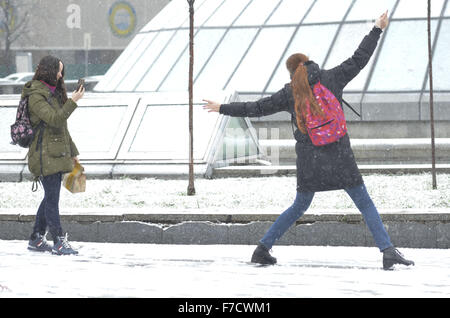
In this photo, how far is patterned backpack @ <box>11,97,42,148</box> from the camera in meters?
8.65

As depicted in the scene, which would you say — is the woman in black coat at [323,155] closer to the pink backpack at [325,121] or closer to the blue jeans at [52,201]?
the pink backpack at [325,121]

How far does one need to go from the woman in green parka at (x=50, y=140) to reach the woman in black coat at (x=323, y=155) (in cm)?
181

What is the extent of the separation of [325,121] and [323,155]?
0.27 metres

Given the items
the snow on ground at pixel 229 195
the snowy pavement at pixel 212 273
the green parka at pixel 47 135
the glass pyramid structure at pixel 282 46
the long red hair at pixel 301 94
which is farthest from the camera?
the glass pyramid structure at pixel 282 46

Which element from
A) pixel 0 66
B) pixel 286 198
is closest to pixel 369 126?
pixel 286 198

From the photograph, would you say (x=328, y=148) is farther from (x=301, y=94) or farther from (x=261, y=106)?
(x=261, y=106)

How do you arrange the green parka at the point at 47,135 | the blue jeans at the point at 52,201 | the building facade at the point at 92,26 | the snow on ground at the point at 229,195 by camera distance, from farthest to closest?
the building facade at the point at 92,26, the snow on ground at the point at 229,195, the blue jeans at the point at 52,201, the green parka at the point at 47,135

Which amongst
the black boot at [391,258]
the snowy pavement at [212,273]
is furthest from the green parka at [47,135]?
the black boot at [391,258]

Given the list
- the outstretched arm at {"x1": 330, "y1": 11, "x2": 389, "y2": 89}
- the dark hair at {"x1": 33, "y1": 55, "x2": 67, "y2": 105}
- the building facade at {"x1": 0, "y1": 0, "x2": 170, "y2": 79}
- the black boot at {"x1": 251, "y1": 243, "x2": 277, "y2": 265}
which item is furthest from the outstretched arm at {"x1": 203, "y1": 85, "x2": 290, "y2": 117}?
the building facade at {"x1": 0, "y1": 0, "x2": 170, "y2": 79}

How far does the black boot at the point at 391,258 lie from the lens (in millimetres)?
7629

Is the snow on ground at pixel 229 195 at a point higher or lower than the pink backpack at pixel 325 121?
lower

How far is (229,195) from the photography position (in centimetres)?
1131
